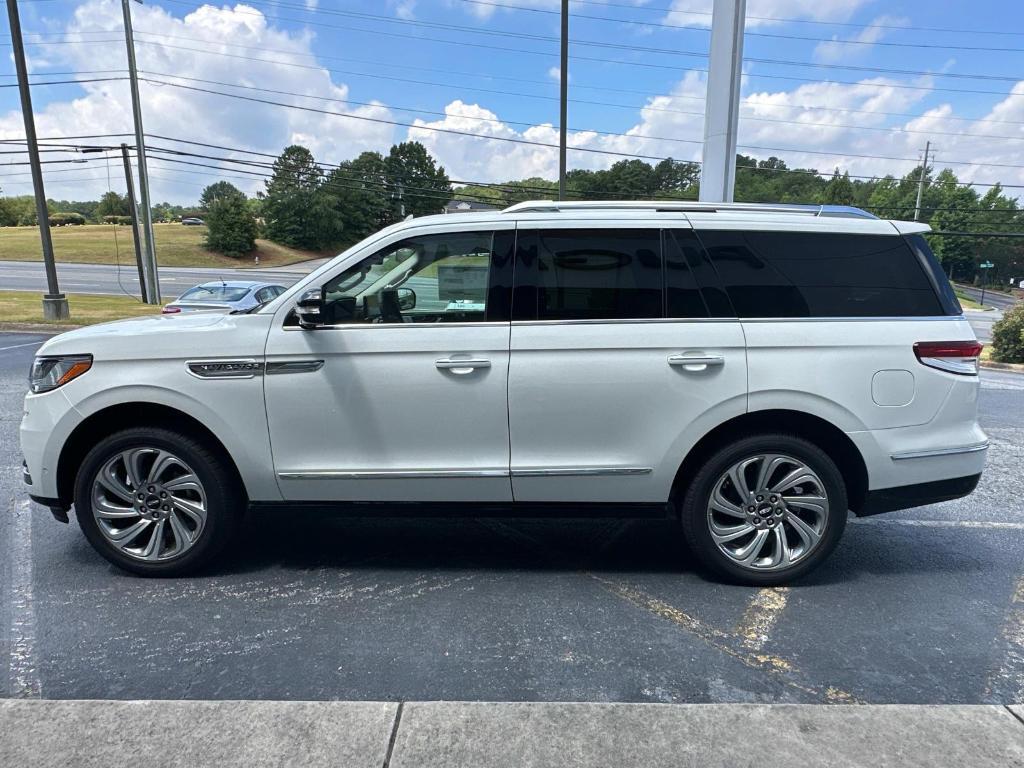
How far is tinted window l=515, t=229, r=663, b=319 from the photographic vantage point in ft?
11.8

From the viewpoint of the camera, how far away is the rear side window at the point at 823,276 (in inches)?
142

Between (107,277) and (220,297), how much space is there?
3725 cm

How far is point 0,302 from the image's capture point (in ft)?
82.5

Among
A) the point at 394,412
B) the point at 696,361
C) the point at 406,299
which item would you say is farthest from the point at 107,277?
the point at 696,361

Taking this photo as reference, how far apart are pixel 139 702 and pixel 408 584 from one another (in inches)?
56.4

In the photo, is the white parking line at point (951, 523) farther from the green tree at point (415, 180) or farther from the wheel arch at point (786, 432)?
the green tree at point (415, 180)

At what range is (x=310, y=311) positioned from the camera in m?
3.53

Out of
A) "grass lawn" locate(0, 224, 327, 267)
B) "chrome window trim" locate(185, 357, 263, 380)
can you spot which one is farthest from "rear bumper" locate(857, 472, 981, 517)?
"grass lawn" locate(0, 224, 327, 267)

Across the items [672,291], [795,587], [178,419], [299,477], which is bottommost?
[795,587]

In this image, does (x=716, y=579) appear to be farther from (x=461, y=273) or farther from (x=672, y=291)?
(x=461, y=273)

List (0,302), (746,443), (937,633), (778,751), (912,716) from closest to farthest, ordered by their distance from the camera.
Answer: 1. (778,751)
2. (912,716)
3. (937,633)
4. (746,443)
5. (0,302)

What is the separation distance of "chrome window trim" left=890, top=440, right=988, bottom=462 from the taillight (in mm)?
415

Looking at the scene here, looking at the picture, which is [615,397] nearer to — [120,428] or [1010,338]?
[120,428]

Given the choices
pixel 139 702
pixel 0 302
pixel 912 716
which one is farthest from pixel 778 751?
pixel 0 302
